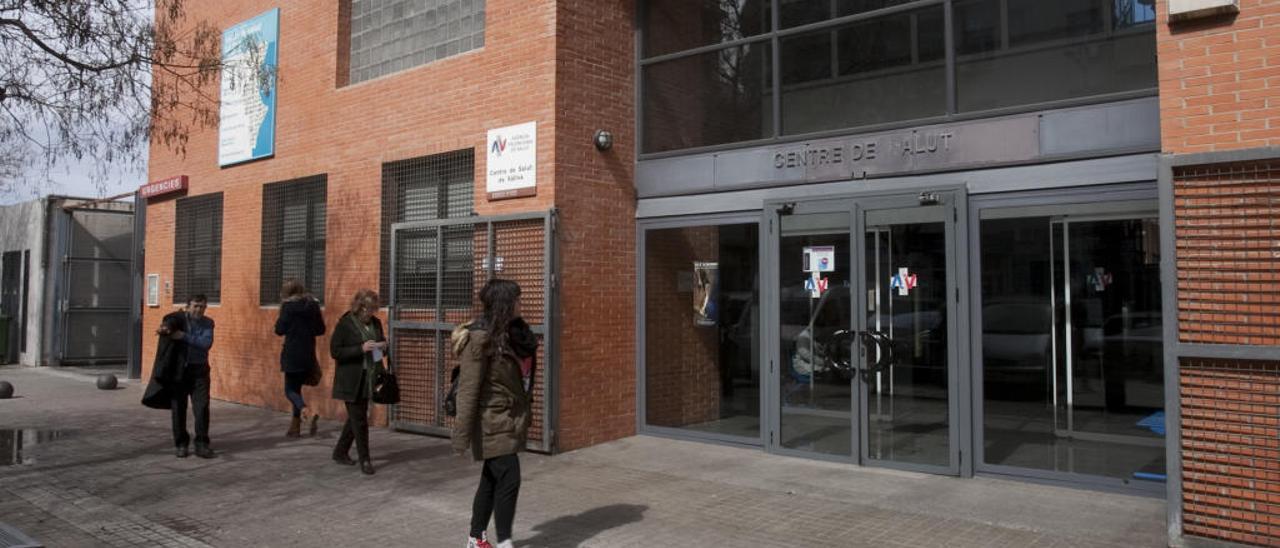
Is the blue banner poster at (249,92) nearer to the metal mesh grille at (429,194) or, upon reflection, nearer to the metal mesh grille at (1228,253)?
the metal mesh grille at (429,194)

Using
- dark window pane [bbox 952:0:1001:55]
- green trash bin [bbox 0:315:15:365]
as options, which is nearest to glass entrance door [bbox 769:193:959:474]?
dark window pane [bbox 952:0:1001:55]

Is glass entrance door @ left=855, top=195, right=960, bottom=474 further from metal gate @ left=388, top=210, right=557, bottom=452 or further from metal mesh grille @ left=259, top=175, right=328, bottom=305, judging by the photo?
metal mesh grille @ left=259, top=175, right=328, bottom=305

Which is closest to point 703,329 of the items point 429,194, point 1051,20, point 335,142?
point 429,194

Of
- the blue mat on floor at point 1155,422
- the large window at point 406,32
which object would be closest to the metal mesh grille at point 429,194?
the large window at point 406,32

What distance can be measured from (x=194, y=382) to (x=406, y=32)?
5056mm

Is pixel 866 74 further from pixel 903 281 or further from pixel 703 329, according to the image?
pixel 703 329

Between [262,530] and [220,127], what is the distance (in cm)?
968

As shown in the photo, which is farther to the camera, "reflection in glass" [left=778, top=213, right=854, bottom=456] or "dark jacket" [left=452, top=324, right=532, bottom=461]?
"reflection in glass" [left=778, top=213, right=854, bottom=456]

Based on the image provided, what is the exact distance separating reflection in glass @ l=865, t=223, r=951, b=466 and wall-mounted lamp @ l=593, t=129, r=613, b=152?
9.97 feet

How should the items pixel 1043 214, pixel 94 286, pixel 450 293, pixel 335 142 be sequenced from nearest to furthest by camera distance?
pixel 1043 214
pixel 450 293
pixel 335 142
pixel 94 286

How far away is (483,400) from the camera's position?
5066mm

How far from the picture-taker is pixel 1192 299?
17.7 feet

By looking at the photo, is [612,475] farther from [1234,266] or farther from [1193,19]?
[1193,19]

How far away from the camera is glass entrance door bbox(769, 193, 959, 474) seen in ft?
24.6
